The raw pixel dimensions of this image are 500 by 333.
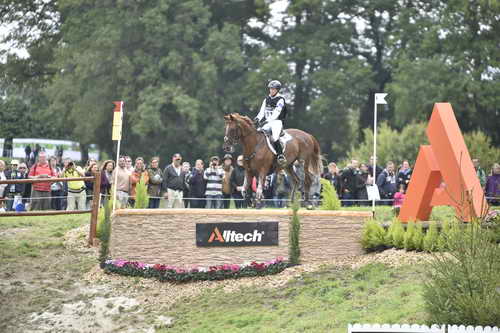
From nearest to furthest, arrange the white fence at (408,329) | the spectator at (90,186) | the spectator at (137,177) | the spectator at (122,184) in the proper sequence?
the white fence at (408,329) < the spectator at (90,186) < the spectator at (122,184) < the spectator at (137,177)

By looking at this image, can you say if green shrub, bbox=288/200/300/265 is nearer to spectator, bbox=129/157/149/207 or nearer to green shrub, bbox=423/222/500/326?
spectator, bbox=129/157/149/207

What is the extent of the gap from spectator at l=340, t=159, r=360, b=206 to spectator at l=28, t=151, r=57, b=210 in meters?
7.54

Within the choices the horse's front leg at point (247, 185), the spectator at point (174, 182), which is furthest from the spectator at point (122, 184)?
the horse's front leg at point (247, 185)

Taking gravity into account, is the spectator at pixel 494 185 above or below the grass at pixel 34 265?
above

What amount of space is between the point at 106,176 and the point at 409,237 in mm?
8212

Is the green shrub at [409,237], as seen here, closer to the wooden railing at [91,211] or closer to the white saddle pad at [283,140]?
the white saddle pad at [283,140]

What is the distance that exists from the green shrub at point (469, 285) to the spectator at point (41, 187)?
458 inches

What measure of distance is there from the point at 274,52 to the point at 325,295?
33140mm

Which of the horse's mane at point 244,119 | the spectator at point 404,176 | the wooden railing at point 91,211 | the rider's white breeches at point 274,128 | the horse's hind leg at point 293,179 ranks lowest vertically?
the wooden railing at point 91,211

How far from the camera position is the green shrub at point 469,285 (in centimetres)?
1322

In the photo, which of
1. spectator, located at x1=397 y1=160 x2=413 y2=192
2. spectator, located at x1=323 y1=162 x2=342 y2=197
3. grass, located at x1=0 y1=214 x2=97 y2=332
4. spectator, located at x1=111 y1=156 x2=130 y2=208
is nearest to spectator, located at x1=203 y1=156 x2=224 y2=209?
spectator, located at x1=111 y1=156 x2=130 y2=208

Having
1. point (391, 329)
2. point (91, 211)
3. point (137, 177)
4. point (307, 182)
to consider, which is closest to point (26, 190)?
point (137, 177)

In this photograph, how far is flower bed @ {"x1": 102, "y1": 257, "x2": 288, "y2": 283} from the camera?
20.0 m

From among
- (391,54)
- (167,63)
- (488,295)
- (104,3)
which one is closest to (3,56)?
(104,3)
